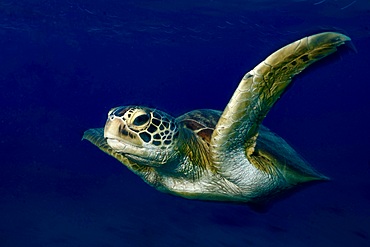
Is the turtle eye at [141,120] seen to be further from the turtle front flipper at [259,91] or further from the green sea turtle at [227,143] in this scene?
the turtle front flipper at [259,91]

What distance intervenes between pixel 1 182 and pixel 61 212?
18.1ft

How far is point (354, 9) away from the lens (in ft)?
52.6

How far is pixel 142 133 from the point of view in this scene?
259cm

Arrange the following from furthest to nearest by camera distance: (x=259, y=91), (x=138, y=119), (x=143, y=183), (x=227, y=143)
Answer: (x=143, y=183) → (x=227, y=143) → (x=138, y=119) → (x=259, y=91)

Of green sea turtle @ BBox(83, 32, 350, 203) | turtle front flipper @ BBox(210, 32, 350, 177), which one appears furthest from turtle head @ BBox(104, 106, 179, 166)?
turtle front flipper @ BBox(210, 32, 350, 177)

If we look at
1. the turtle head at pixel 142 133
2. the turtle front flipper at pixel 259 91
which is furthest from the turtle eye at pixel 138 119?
the turtle front flipper at pixel 259 91

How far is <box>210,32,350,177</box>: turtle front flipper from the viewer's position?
2.19 metres

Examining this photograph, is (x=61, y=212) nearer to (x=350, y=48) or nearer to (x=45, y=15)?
(x=350, y=48)

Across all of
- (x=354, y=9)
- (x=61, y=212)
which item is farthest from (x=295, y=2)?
(x=61, y=212)

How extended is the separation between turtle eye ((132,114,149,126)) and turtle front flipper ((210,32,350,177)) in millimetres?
509

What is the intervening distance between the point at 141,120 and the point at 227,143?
25.1 inches

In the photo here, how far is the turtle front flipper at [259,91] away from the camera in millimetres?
2188

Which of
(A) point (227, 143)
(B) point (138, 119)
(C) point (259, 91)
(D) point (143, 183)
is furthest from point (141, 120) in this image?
(D) point (143, 183)

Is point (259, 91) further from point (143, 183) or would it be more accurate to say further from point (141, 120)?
point (143, 183)
